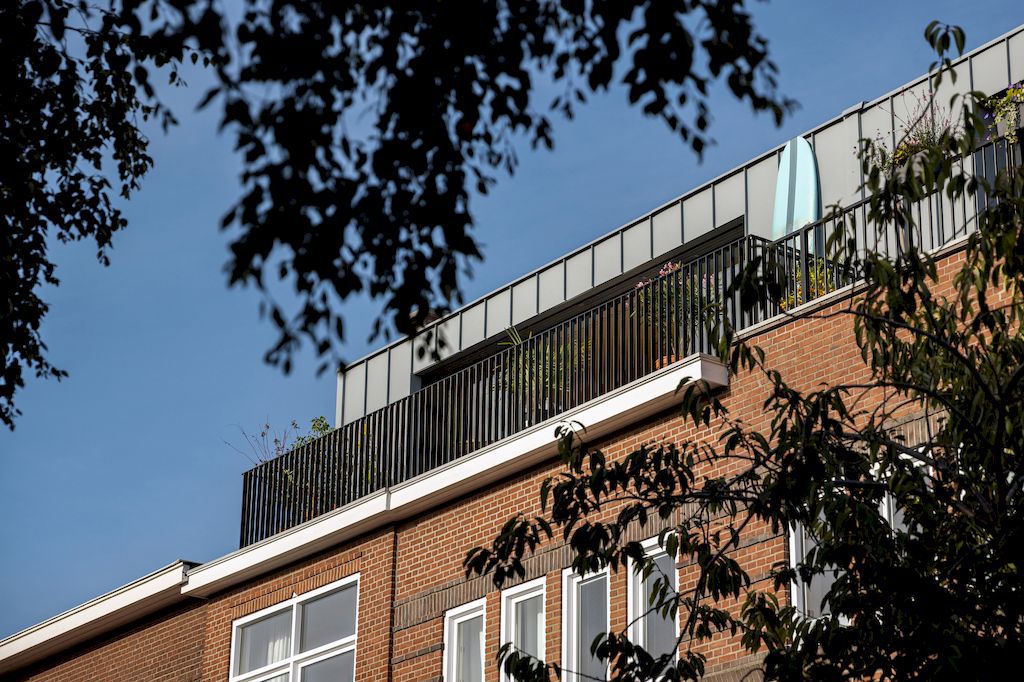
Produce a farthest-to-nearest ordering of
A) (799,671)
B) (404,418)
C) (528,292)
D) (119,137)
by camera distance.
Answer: (528,292) → (404,418) → (119,137) → (799,671)

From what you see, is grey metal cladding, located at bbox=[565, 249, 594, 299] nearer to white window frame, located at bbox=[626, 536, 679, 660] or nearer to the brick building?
the brick building

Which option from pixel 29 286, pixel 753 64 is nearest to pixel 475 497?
pixel 29 286

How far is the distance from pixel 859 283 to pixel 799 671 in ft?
22.0

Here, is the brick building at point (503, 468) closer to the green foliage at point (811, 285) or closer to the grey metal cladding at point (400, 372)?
the green foliage at point (811, 285)

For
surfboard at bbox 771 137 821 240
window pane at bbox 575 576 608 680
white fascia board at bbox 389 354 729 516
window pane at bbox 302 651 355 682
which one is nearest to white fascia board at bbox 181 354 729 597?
white fascia board at bbox 389 354 729 516

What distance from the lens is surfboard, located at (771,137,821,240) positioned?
751 inches

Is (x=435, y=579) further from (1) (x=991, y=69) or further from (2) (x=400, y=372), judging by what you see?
(1) (x=991, y=69)

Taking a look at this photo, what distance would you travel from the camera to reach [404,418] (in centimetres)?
2006

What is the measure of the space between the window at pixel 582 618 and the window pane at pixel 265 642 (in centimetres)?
472

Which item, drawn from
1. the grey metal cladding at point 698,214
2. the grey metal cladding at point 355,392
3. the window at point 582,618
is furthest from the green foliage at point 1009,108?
the grey metal cladding at point 355,392

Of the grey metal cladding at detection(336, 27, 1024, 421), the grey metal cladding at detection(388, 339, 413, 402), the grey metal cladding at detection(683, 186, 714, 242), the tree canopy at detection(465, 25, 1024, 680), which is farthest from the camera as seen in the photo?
the grey metal cladding at detection(388, 339, 413, 402)

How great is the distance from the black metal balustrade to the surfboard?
24 cm

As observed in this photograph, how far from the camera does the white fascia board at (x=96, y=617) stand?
22.3 m

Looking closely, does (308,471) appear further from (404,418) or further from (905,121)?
(905,121)
